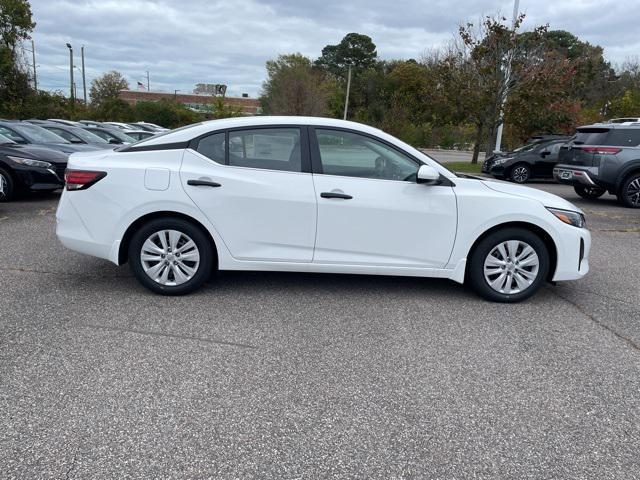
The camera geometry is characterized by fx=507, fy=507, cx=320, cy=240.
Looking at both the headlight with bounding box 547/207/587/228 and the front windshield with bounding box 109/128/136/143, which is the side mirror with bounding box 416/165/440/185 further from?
the front windshield with bounding box 109/128/136/143

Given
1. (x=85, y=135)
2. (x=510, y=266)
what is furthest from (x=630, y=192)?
(x=85, y=135)

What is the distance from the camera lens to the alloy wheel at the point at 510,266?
462cm

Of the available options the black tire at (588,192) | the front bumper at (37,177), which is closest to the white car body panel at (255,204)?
the front bumper at (37,177)

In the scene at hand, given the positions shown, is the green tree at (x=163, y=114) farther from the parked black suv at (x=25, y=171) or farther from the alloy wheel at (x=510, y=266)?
the alloy wheel at (x=510, y=266)

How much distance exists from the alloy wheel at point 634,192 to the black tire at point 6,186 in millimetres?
12401

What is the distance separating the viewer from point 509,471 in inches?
95.1

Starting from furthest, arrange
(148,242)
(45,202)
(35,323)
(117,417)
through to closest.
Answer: (45,202)
(148,242)
(35,323)
(117,417)

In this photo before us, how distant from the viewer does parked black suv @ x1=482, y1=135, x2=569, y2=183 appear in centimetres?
1622

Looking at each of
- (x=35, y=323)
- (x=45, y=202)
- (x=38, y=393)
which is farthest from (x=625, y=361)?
(x=45, y=202)

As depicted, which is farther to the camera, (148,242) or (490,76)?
(490,76)

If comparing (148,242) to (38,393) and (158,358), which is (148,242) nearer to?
(158,358)

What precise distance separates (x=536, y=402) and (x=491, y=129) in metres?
19.7

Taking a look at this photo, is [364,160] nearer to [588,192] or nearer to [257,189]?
[257,189]

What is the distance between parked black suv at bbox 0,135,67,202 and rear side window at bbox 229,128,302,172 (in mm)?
6074
